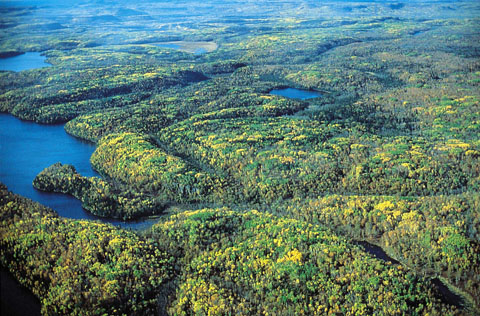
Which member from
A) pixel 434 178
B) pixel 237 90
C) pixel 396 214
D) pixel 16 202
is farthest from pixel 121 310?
pixel 237 90

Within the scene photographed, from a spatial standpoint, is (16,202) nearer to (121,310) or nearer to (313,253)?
(121,310)

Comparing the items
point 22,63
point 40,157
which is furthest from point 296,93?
→ point 22,63

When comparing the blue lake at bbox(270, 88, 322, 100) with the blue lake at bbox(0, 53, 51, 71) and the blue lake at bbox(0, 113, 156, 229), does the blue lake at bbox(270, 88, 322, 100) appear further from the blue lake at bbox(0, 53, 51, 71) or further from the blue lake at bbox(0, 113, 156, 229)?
the blue lake at bbox(0, 53, 51, 71)

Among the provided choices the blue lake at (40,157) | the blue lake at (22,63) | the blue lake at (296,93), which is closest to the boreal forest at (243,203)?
the blue lake at (40,157)

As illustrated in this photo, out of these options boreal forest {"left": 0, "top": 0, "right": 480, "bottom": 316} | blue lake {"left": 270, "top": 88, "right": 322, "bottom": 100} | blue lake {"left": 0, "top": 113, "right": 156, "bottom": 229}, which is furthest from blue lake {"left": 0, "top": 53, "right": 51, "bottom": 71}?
blue lake {"left": 270, "top": 88, "right": 322, "bottom": 100}

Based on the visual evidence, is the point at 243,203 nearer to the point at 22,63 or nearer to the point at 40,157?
the point at 40,157

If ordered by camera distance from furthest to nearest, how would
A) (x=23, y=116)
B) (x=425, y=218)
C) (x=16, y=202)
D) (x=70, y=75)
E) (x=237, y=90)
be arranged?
1. (x=70, y=75)
2. (x=237, y=90)
3. (x=23, y=116)
4. (x=16, y=202)
5. (x=425, y=218)
